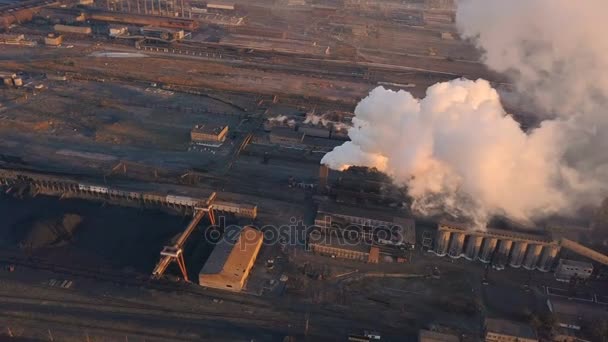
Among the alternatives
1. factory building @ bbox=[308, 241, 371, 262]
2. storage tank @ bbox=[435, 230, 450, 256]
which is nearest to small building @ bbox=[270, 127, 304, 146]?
factory building @ bbox=[308, 241, 371, 262]

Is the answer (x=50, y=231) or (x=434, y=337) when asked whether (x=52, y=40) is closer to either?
(x=50, y=231)

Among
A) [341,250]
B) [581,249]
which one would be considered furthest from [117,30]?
[581,249]

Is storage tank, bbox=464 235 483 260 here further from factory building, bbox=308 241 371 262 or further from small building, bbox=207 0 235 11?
small building, bbox=207 0 235 11

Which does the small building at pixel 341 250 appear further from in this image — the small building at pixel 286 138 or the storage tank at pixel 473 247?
the small building at pixel 286 138

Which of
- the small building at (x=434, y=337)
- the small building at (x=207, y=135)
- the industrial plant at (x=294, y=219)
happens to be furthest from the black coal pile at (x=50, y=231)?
the small building at (x=434, y=337)

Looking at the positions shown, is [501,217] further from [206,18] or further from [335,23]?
[206,18]

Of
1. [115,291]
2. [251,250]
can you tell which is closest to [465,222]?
[251,250]
